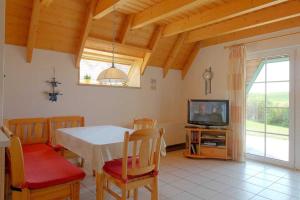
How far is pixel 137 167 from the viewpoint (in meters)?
2.03

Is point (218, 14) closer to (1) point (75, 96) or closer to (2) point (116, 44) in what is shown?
(2) point (116, 44)

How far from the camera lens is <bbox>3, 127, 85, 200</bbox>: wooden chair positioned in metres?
1.63

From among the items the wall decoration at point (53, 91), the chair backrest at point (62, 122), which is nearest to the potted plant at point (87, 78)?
the wall decoration at point (53, 91)

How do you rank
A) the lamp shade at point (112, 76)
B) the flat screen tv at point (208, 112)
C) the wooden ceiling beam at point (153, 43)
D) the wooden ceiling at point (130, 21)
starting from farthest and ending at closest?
1. the flat screen tv at point (208, 112)
2. the wooden ceiling beam at point (153, 43)
3. the wooden ceiling at point (130, 21)
4. the lamp shade at point (112, 76)

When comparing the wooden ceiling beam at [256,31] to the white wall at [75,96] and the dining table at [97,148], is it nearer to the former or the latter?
the white wall at [75,96]

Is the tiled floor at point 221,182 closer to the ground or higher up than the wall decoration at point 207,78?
closer to the ground

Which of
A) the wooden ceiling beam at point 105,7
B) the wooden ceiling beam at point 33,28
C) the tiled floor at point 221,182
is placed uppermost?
the wooden ceiling beam at point 105,7

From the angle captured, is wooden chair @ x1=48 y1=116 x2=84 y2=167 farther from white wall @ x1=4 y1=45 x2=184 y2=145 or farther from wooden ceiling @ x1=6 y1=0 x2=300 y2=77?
wooden ceiling @ x1=6 y1=0 x2=300 y2=77

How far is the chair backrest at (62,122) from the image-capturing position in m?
3.29

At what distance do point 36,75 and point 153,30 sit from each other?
2.27 m

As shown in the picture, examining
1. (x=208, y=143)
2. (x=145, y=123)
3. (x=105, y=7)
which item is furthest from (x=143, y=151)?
(x=208, y=143)

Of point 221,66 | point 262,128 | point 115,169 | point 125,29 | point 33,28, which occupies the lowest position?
point 115,169

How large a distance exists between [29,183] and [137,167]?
3.02ft

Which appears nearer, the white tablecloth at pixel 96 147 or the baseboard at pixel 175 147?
the white tablecloth at pixel 96 147
